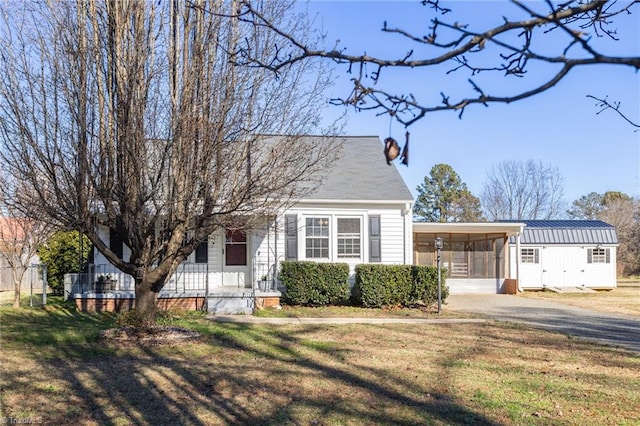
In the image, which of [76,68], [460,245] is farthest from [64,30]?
[460,245]

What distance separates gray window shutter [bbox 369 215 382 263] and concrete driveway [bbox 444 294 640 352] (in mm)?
2543

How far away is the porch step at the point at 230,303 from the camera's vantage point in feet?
46.6

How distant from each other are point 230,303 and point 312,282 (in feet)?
7.90

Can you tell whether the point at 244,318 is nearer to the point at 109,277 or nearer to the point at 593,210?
the point at 109,277

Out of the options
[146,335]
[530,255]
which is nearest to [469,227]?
[530,255]

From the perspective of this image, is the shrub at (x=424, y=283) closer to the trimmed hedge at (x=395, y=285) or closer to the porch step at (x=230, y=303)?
the trimmed hedge at (x=395, y=285)

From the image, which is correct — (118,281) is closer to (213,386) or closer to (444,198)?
(213,386)

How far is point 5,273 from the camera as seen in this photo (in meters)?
25.3

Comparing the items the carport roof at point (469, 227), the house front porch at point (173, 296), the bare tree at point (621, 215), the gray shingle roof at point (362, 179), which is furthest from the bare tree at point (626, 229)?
the house front porch at point (173, 296)

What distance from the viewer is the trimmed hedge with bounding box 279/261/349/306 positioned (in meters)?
15.5

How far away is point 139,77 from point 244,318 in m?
6.38

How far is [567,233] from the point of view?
2661 centimetres

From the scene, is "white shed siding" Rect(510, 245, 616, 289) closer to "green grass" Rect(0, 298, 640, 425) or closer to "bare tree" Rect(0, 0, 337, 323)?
"green grass" Rect(0, 298, 640, 425)

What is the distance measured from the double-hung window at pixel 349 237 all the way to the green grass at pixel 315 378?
598cm
